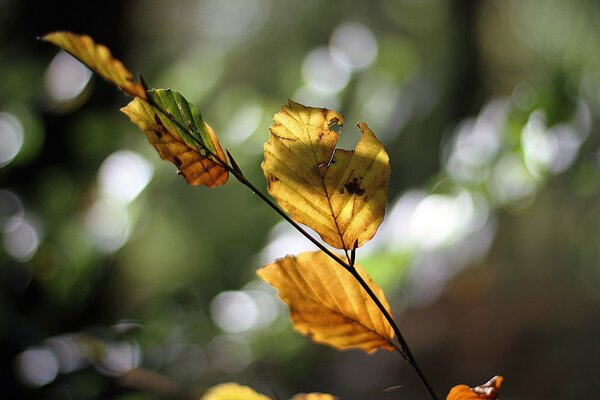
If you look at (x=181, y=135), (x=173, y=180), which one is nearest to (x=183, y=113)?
(x=181, y=135)

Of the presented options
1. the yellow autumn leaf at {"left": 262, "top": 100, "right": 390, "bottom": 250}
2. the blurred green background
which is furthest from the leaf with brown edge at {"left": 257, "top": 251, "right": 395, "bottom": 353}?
the blurred green background

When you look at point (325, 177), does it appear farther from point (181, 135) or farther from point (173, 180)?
point (173, 180)

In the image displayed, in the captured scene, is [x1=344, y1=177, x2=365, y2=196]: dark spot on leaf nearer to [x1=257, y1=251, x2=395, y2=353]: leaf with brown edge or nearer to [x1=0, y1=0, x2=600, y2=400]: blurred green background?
[x1=257, y1=251, x2=395, y2=353]: leaf with brown edge

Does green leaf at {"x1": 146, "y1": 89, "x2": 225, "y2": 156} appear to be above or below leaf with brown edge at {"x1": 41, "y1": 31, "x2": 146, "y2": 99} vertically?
below

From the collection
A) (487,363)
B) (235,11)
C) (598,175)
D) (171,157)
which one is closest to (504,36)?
(235,11)

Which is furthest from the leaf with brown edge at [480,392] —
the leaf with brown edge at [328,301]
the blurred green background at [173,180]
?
the blurred green background at [173,180]

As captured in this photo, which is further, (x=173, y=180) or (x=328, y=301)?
(x=173, y=180)
